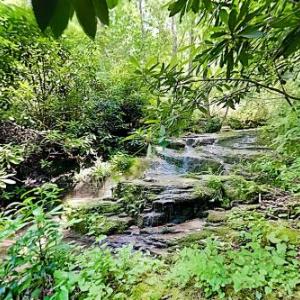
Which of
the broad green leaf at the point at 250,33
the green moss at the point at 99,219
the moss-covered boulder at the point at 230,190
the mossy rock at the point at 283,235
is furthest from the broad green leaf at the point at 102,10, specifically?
the moss-covered boulder at the point at 230,190

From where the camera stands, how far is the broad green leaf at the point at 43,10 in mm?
381

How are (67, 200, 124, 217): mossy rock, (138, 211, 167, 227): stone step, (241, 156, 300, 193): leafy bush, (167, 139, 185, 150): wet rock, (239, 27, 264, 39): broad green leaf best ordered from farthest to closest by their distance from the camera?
(167, 139, 185, 150): wet rock
(67, 200, 124, 217): mossy rock
(138, 211, 167, 227): stone step
(241, 156, 300, 193): leafy bush
(239, 27, 264, 39): broad green leaf

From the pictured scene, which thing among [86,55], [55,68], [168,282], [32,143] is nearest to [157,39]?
[86,55]

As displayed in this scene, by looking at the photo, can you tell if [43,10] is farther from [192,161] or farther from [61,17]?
[192,161]

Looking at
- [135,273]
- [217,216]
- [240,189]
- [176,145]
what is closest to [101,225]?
[217,216]

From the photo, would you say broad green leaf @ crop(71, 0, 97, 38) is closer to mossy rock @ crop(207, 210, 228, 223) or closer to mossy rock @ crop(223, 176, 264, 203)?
mossy rock @ crop(207, 210, 228, 223)

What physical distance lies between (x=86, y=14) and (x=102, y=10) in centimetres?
3

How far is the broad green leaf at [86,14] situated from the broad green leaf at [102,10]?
1 centimetres

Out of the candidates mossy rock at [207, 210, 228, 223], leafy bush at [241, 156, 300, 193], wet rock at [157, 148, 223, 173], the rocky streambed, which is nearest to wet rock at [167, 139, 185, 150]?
wet rock at [157, 148, 223, 173]

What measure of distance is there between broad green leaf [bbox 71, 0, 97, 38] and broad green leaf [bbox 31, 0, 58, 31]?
0.11 ft

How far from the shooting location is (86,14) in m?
0.42

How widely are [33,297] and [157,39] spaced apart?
1090 centimetres

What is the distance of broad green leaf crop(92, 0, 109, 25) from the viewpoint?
431 mm

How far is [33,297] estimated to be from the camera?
1.75 m
